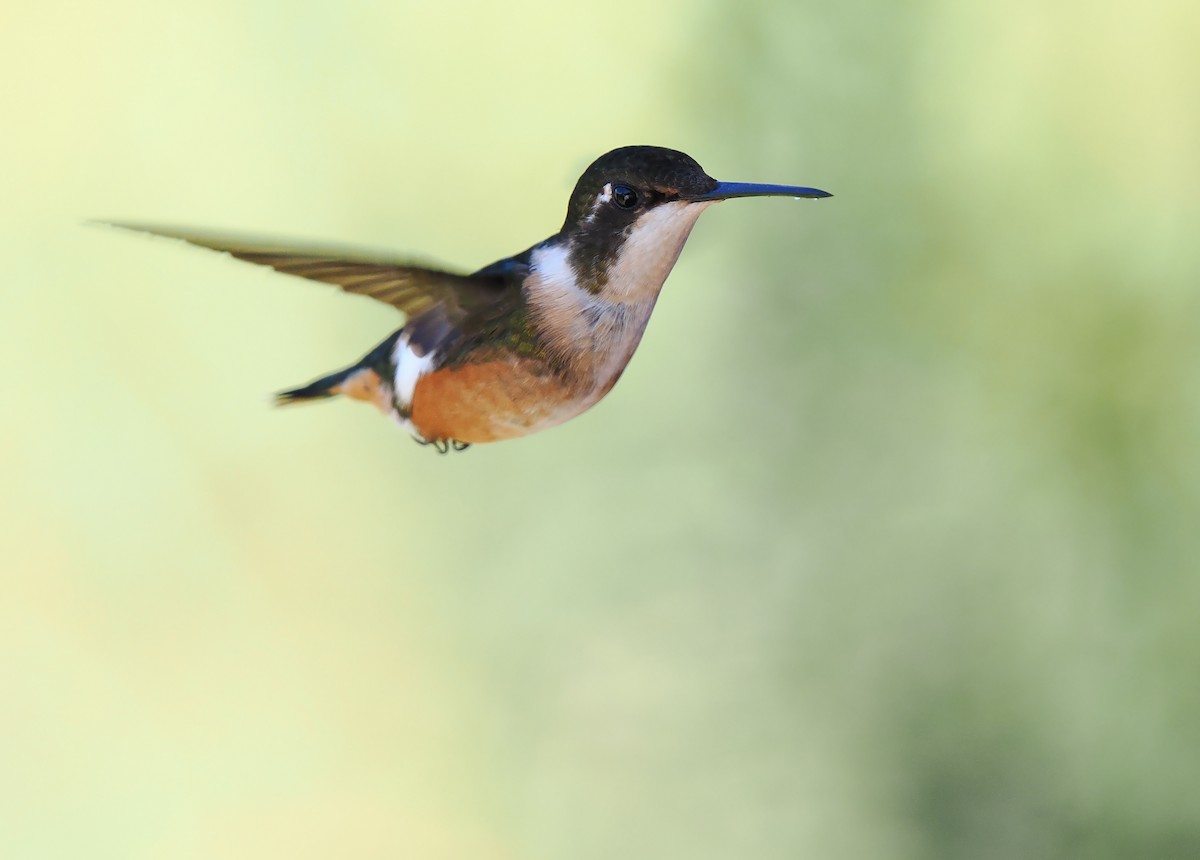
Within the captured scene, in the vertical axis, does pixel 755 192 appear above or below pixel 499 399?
above

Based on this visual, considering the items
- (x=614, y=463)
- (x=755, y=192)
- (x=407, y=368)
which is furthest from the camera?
(x=614, y=463)

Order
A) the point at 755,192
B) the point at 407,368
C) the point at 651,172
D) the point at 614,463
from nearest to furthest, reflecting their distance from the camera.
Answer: the point at 755,192 → the point at 651,172 → the point at 407,368 → the point at 614,463

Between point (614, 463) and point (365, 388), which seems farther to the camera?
point (614, 463)

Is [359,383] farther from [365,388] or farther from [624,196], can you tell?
[624,196]

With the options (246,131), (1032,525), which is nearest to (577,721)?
(1032,525)

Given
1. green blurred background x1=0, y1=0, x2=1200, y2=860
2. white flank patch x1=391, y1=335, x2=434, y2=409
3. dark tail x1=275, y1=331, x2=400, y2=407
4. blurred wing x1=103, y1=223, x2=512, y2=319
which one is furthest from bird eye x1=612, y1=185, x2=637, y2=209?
green blurred background x1=0, y1=0, x2=1200, y2=860

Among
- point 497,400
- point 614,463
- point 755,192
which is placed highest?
point 755,192

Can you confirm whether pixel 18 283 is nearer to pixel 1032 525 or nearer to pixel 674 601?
pixel 674 601

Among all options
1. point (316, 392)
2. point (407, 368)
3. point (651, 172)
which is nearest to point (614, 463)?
point (316, 392)

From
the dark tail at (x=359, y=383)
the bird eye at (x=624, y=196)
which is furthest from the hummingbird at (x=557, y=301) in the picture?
the dark tail at (x=359, y=383)
